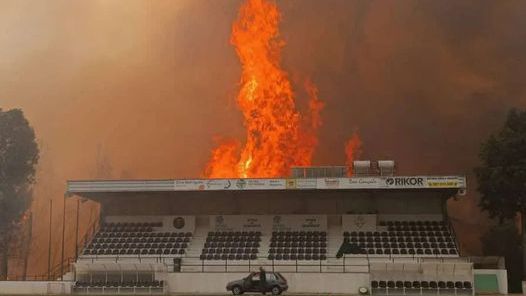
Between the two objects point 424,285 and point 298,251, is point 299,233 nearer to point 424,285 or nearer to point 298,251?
point 298,251

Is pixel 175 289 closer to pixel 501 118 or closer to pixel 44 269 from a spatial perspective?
pixel 44 269

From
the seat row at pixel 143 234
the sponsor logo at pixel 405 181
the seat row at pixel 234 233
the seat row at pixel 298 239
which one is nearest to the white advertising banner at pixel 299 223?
the seat row at pixel 298 239

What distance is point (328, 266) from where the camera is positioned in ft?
146

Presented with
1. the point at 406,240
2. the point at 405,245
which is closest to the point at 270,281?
the point at 405,245

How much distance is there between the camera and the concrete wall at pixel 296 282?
41.1m

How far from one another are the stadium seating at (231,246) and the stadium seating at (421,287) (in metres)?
10.6

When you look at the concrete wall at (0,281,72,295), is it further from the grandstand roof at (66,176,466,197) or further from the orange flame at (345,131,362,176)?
the orange flame at (345,131,362,176)

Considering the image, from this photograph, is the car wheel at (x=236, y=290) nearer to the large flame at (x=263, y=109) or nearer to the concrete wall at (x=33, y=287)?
the concrete wall at (x=33, y=287)

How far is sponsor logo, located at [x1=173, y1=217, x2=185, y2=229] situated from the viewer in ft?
171

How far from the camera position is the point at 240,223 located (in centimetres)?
5184

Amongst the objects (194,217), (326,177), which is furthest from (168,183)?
(326,177)

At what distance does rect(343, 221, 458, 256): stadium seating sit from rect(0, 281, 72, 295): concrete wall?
21.2 metres

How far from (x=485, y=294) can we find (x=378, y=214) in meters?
12.2

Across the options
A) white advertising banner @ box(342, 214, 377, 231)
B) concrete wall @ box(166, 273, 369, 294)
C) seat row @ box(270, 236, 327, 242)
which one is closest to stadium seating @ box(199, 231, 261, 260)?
seat row @ box(270, 236, 327, 242)
